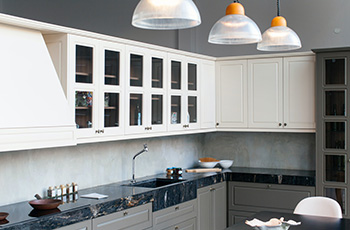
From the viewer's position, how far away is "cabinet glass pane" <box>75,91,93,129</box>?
3.98 meters

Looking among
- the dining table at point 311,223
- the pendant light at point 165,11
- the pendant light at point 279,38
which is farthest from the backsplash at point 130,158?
the pendant light at point 279,38

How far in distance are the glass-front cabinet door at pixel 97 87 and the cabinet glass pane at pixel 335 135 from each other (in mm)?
2502

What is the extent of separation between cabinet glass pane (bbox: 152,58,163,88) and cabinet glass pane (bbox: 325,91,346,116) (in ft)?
6.51

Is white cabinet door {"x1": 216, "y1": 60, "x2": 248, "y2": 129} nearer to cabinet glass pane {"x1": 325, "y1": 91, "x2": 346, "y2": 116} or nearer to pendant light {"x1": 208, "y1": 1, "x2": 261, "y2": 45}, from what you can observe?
cabinet glass pane {"x1": 325, "y1": 91, "x2": 346, "y2": 116}

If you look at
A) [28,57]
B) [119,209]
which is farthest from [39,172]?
[28,57]

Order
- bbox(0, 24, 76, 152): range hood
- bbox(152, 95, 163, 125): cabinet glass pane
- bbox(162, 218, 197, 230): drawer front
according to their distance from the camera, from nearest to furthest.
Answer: bbox(0, 24, 76, 152): range hood, bbox(162, 218, 197, 230): drawer front, bbox(152, 95, 163, 125): cabinet glass pane

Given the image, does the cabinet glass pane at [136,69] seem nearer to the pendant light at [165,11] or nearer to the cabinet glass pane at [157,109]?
the cabinet glass pane at [157,109]

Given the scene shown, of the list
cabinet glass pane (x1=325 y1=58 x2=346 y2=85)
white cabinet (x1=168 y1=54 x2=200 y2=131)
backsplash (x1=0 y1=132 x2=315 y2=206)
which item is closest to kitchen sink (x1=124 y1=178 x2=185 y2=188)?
backsplash (x1=0 y1=132 x2=315 y2=206)

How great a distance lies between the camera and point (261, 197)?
5.70 meters

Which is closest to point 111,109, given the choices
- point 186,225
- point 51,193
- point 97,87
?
point 97,87

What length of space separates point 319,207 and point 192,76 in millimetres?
2358

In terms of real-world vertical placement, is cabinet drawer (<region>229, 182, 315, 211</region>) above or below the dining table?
below

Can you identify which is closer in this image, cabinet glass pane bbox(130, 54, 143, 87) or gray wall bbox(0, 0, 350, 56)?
cabinet glass pane bbox(130, 54, 143, 87)

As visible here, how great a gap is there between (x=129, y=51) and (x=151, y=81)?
1.54ft
